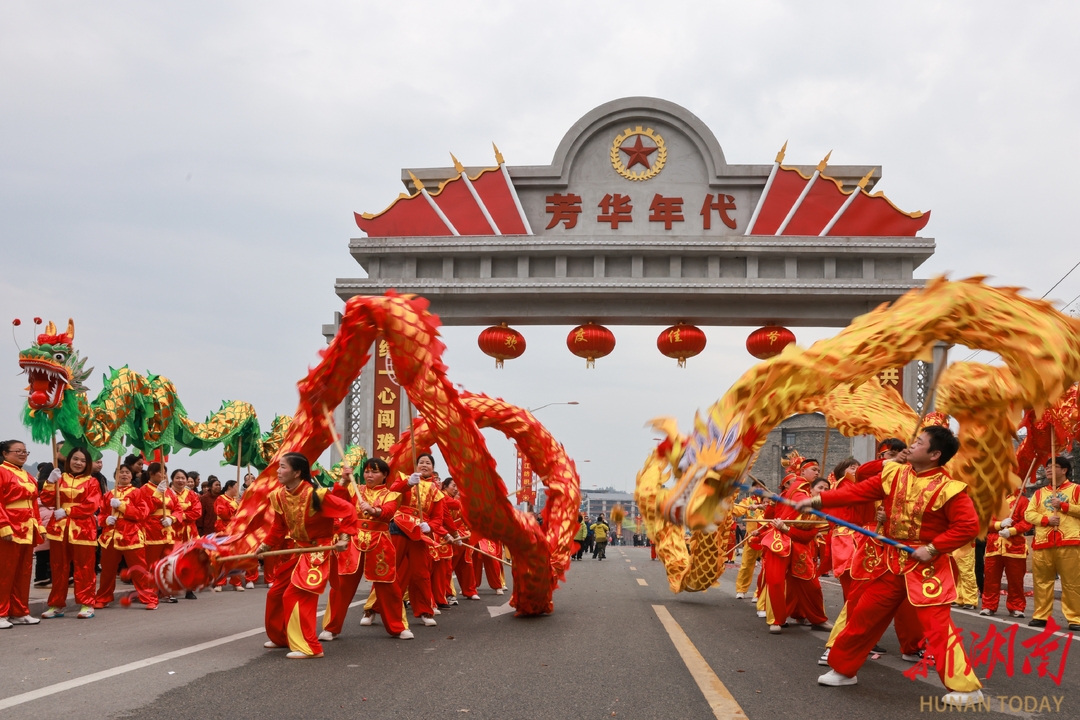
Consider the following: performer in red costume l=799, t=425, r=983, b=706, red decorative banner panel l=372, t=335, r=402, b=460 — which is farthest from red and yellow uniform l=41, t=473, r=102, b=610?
red decorative banner panel l=372, t=335, r=402, b=460

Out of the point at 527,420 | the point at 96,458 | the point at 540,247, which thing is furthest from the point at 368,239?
the point at 527,420

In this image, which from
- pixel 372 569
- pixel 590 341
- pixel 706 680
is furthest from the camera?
pixel 590 341

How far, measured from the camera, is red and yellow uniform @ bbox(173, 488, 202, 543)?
11.9 meters

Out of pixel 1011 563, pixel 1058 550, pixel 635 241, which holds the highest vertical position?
pixel 635 241

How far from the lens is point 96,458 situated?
13.0 metres

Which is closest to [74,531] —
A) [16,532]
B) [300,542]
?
[16,532]

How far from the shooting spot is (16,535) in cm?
868

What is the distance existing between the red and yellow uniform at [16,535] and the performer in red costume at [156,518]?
6.45 ft

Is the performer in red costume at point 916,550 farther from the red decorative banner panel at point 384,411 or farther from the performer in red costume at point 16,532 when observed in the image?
the red decorative banner panel at point 384,411

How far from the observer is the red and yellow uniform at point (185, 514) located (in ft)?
Answer: 39.1

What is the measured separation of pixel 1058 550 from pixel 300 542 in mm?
7631

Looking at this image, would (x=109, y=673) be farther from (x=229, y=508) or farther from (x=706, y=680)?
(x=229, y=508)

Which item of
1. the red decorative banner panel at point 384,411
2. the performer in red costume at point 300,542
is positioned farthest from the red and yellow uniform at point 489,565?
the performer in red costume at point 300,542

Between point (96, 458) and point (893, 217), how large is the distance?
16130 millimetres
